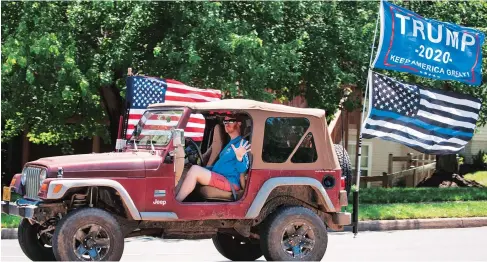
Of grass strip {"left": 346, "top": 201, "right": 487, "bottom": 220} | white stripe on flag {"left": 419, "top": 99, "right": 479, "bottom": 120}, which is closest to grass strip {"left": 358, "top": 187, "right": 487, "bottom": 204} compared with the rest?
grass strip {"left": 346, "top": 201, "right": 487, "bottom": 220}

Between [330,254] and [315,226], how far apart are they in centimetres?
277

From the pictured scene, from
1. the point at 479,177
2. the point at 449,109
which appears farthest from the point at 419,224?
the point at 479,177

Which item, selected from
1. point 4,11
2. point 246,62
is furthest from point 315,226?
point 4,11

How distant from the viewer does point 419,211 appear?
21.1 meters

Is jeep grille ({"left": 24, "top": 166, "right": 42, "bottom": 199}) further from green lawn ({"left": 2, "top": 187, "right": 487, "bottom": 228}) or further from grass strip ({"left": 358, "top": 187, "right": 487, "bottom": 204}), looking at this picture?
grass strip ({"left": 358, "top": 187, "right": 487, "bottom": 204})

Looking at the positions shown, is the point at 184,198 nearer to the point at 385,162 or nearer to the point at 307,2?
the point at 307,2

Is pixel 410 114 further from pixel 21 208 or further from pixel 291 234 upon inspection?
pixel 21 208

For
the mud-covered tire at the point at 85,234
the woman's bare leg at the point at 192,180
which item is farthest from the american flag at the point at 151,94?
the mud-covered tire at the point at 85,234

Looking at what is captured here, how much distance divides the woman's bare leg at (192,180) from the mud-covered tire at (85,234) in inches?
35.9

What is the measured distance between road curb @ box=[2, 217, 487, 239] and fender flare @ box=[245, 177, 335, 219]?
7.37 metres

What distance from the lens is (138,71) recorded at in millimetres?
22891

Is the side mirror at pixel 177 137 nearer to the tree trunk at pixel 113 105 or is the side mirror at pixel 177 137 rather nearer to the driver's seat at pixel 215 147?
the driver's seat at pixel 215 147

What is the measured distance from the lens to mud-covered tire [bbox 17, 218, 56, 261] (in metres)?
11.2

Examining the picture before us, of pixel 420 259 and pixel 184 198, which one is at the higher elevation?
pixel 184 198
